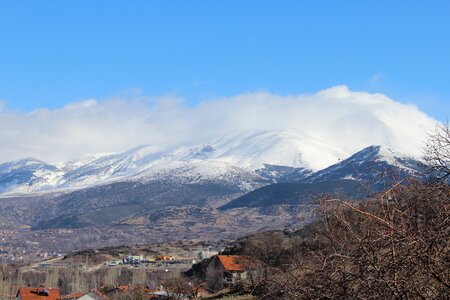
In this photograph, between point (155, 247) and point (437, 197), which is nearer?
point (437, 197)

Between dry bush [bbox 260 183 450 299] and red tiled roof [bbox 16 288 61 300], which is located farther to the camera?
red tiled roof [bbox 16 288 61 300]

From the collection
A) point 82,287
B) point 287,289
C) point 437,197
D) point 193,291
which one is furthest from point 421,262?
point 82,287

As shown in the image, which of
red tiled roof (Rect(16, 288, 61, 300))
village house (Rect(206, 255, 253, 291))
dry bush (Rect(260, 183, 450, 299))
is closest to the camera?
dry bush (Rect(260, 183, 450, 299))

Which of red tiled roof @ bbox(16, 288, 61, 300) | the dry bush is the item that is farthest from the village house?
the dry bush

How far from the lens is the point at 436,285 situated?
222 inches

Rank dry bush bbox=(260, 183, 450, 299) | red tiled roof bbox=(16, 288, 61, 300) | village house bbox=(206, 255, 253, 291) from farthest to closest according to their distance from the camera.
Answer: red tiled roof bbox=(16, 288, 61, 300), village house bbox=(206, 255, 253, 291), dry bush bbox=(260, 183, 450, 299)

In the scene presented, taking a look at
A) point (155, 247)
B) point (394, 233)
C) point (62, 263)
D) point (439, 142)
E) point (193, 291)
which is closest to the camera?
point (394, 233)

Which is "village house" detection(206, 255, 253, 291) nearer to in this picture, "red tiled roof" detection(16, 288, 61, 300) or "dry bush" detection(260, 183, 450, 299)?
"red tiled roof" detection(16, 288, 61, 300)

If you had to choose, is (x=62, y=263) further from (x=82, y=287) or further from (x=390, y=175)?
(x=390, y=175)

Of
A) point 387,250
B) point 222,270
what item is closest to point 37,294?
point 222,270

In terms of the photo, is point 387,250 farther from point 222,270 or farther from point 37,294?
point 37,294

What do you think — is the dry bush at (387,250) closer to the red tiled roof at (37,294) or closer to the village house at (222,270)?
the village house at (222,270)

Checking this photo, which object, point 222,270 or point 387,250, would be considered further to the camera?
point 222,270

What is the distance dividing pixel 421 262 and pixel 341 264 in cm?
64
